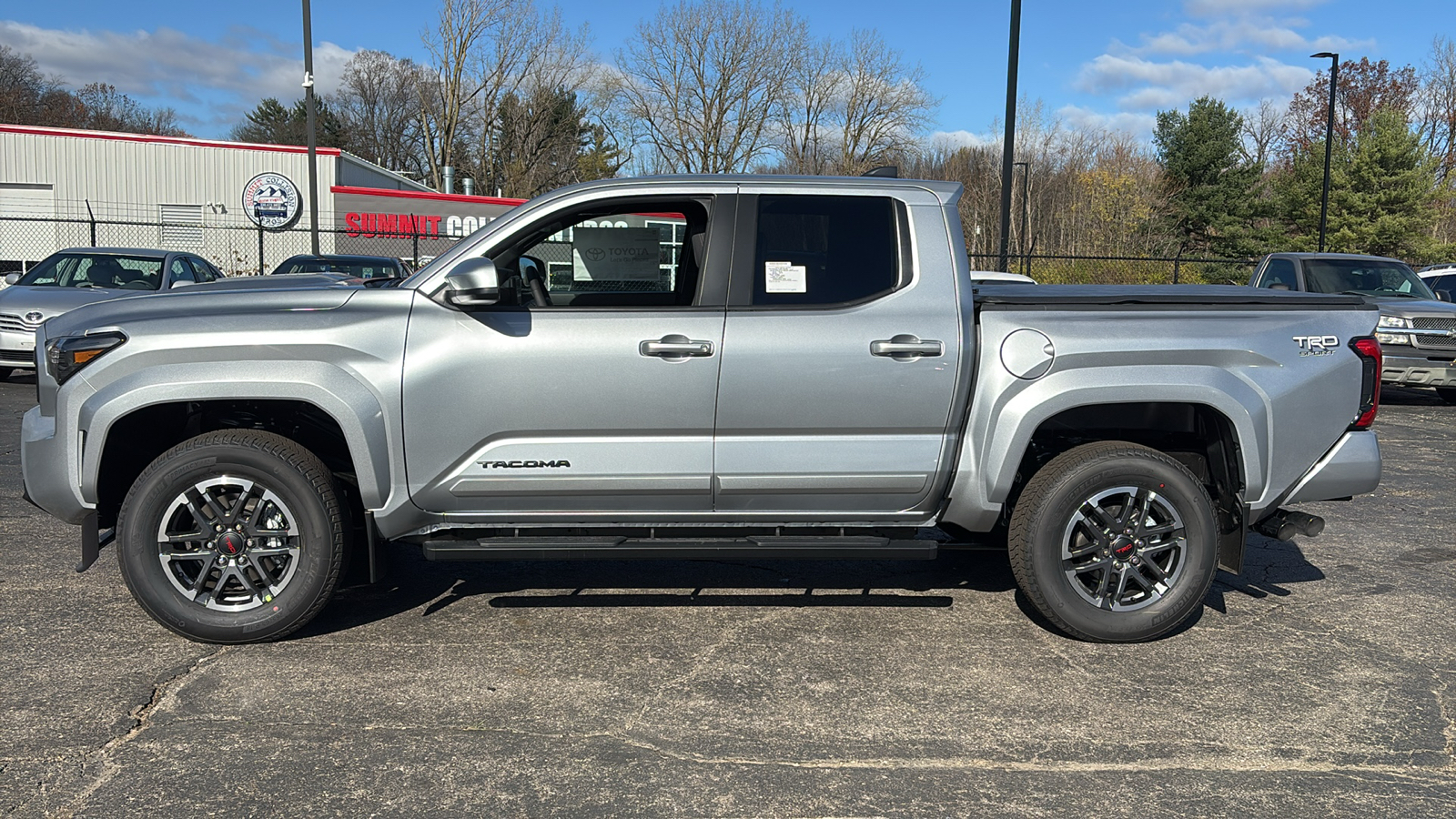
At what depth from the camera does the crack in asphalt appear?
3.20m

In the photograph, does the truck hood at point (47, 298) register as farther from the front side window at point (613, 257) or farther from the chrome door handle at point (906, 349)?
the chrome door handle at point (906, 349)

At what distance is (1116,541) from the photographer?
15.3ft

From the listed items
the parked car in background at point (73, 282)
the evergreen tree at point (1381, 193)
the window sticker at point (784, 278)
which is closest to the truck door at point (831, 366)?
the window sticker at point (784, 278)

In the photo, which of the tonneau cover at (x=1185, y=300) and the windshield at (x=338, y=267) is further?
the windshield at (x=338, y=267)

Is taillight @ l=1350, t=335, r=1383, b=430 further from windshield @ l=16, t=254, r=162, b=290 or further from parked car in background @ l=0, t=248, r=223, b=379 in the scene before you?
windshield @ l=16, t=254, r=162, b=290

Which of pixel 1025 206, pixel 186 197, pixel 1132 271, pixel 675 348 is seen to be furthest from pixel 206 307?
pixel 1025 206

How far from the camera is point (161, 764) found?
342 centimetres

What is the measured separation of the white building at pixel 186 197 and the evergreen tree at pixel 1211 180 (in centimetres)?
3205

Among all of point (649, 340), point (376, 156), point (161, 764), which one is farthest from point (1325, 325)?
point (376, 156)

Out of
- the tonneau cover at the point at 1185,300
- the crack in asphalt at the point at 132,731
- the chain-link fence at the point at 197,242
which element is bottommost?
the crack in asphalt at the point at 132,731

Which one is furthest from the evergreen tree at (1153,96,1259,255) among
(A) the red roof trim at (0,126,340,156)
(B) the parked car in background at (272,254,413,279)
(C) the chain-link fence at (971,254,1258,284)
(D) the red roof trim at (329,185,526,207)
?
(B) the parked car in background at (272,254,413,279)

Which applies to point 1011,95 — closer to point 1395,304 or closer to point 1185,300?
point 1395,304

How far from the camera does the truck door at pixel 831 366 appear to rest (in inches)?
177

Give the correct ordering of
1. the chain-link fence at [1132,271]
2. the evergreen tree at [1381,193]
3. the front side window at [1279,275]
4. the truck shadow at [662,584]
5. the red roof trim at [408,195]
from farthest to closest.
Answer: the evergreen tree at [1381,193] < the red roof trim at [408,195] < the chain-link fence at [1132,271] < the front side window at [1279,275] < the truck shadow at [662,584]
